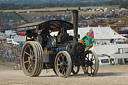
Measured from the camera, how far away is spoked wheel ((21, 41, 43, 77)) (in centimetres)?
1445

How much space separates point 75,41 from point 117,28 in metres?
67.6

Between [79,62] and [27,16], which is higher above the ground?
[27,16]

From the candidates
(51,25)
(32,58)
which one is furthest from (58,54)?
(51,25)

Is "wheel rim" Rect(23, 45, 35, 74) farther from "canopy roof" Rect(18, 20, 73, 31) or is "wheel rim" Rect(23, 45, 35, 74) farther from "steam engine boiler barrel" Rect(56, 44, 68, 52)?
"steam engine boiler barrel" Rect(56, 44, 68, 52)

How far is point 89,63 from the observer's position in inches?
581

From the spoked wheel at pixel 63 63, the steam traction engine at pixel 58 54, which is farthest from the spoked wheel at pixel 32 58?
the spoked wheel at pixel 63 63

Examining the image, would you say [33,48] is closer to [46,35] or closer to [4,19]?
[46,35]

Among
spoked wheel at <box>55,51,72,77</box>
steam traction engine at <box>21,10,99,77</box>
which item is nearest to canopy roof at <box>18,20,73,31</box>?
steam traction engine at <box>21,10,99,77</box>

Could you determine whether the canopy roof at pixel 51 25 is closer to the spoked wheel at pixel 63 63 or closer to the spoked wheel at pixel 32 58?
the spoked wheel at pixel 32 58

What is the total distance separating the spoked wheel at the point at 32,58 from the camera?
569 inches

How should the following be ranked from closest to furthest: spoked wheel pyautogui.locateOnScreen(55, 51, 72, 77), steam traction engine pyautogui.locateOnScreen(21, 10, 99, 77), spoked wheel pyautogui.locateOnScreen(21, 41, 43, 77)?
spoked wheel pyautogui.locateOnScreen(55, 51, 72, 77)
steam traction engine pyautogui.locateOnScreen(21, 10, 99, 77)
spoked wheel pyautogui.locateOnScreen(21, 41, 43, 77)

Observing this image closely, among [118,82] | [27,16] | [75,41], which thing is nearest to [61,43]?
[75,41]

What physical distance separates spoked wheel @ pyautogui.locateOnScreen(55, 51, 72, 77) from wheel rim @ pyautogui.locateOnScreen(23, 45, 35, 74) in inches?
39.2

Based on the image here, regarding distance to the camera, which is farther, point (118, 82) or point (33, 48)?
point (33, 48)
